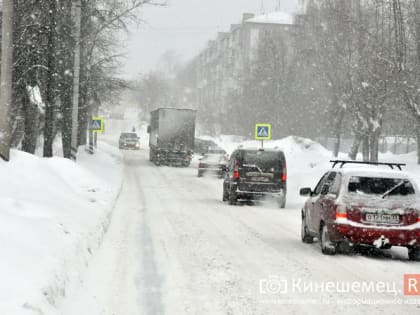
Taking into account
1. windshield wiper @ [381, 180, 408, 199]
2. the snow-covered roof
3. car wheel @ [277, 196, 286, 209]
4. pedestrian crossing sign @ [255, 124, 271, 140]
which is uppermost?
the snow-covered roof

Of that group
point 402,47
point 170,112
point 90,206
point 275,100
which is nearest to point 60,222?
point 90,206

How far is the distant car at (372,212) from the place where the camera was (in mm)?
10617

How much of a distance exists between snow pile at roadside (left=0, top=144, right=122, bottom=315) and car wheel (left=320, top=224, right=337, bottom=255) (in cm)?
377

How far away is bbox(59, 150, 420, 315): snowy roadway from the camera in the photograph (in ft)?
23.5

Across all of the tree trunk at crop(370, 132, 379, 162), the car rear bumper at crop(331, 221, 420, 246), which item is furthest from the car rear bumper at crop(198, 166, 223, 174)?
the car rear bumper at crop(331, 221, 420, 246)

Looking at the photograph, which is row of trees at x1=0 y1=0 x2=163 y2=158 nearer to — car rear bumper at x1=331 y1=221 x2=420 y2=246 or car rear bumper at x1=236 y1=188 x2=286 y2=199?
car rear bumper at x1=236 y1=188 x2=286 y2=199

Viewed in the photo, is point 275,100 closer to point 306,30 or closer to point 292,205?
point 306,30

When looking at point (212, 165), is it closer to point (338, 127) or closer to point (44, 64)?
point (44, 64)

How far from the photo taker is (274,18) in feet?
363

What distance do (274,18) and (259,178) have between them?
93523 mm

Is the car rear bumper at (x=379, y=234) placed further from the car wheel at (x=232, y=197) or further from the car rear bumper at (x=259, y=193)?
the car wheel at (x=232, y=197)

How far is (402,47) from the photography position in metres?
28.6

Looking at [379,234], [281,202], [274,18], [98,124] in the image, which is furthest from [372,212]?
[274,18]

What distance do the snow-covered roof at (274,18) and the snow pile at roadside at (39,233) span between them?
95206mm
